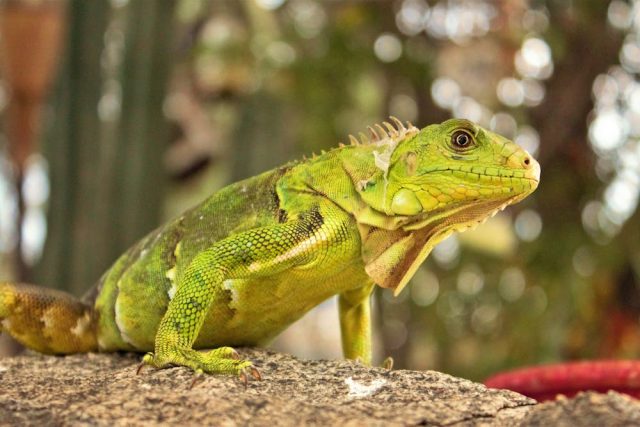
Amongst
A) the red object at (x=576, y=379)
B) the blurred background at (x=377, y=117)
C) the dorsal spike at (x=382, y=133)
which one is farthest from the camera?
the blurred background at (x=377, y=117)

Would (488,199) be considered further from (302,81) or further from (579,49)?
(579,49)

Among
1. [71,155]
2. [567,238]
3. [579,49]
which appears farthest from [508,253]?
[71,155]

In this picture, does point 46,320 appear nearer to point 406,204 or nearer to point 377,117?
point 406,204

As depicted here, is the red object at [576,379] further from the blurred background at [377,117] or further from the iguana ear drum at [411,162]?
the blurred background at [377,117]

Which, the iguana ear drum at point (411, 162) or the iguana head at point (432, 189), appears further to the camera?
the iguana ear drum at point (411, 162)

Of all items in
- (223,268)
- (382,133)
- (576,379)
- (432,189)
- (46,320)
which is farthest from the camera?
(46,320)

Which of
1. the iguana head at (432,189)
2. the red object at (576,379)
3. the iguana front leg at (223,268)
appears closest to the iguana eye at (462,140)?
the iguana head at (432,189)

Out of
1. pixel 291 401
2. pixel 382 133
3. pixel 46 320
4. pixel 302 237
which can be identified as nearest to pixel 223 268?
pixel 302 237
